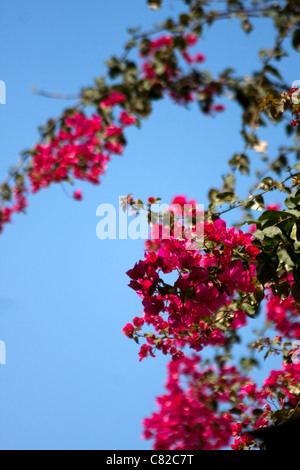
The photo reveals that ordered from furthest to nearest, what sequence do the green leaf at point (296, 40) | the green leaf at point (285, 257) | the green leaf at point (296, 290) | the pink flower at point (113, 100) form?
the pink flower at point (113, 100) → the green leaf at point (296, 290) → the green leaf at point (285, 257) → the green leaf at point (296, 40)

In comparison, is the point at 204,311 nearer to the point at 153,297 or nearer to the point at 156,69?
the point at 153,297

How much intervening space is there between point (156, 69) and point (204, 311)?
1277 millimetres

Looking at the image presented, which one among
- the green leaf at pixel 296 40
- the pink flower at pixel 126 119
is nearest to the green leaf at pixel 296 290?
the green leaf at pixel 296 40

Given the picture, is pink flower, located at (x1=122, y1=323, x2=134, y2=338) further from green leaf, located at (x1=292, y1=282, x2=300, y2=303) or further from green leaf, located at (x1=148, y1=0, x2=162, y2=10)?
green leaf, located at (x1=148, y1=0, x2=162, y2=10)

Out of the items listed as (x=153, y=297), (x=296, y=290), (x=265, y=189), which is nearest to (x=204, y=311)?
(x=153, y=297)

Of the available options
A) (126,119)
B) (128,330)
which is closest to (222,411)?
(128,330)

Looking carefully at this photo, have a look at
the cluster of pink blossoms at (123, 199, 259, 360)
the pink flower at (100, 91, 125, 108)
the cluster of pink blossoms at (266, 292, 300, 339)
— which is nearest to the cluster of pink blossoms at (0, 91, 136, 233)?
the pink flower at (100, 91, 125, 108)

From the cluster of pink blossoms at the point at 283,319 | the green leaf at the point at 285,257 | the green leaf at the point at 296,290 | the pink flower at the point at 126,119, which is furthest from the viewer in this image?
the cluster of pink blossoms at the point at 283,319

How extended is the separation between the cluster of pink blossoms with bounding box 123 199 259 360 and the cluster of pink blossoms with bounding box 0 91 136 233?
685 mm

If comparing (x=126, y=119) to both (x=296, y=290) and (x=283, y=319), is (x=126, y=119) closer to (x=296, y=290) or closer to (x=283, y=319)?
(x=296, y=290)

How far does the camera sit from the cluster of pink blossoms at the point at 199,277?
275cm

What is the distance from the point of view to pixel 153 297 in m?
2.91

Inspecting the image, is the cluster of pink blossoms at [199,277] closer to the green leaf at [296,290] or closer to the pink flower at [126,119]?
the green leaf at [296,290]

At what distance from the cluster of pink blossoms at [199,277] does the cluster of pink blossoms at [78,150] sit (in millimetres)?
685
